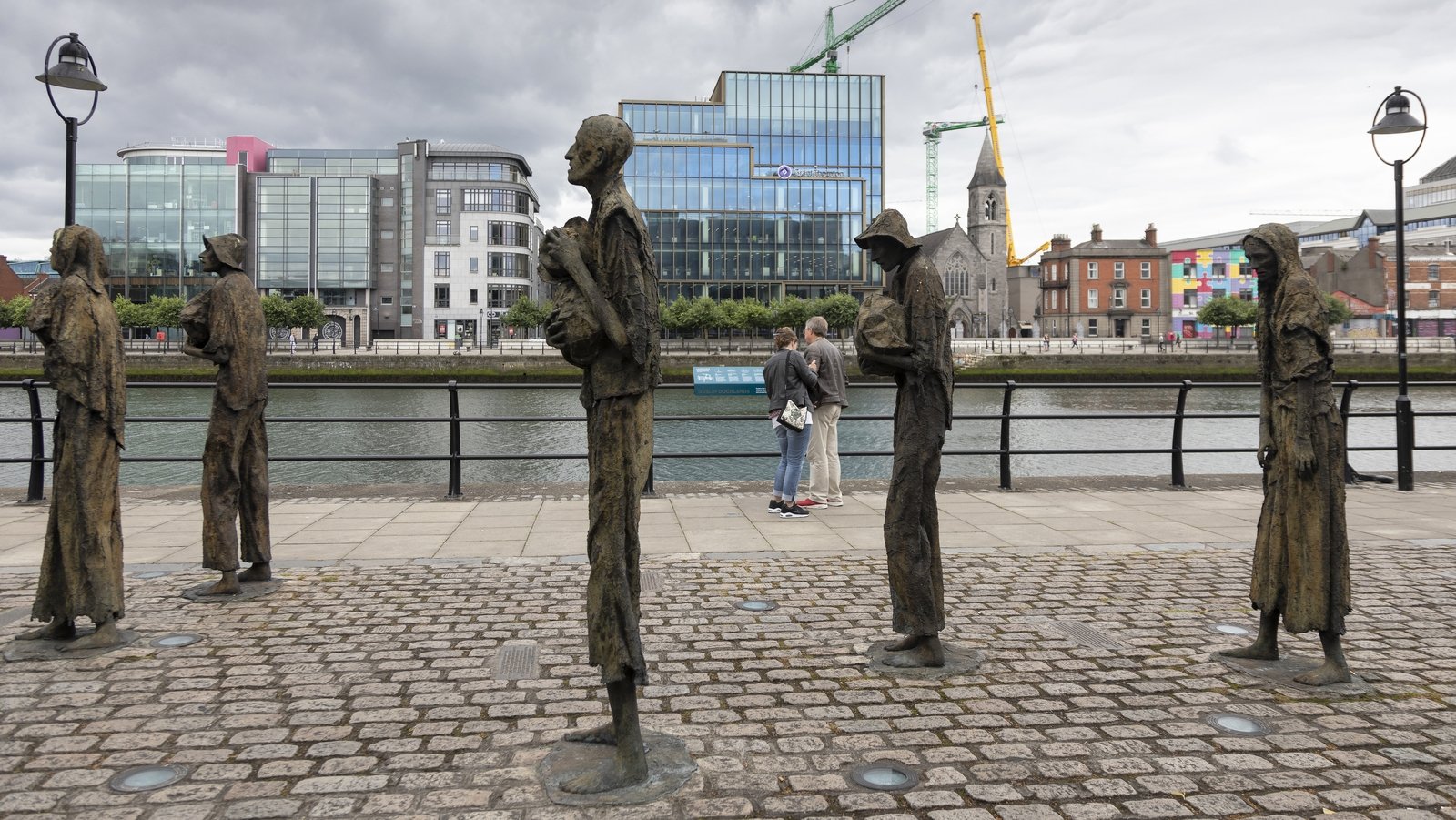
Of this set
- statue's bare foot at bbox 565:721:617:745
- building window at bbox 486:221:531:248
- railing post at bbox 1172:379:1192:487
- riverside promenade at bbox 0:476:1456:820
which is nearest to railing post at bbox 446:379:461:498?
riverside promenade at bbox 0:476:1456:820

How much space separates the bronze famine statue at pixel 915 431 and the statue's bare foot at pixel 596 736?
1557 mm

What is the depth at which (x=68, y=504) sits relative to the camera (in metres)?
4.74

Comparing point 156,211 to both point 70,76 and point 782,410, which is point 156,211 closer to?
point 70,76

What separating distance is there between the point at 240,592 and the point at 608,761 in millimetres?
3525

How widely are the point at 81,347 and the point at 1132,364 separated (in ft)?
187

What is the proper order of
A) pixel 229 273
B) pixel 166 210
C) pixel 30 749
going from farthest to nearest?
pixel 166 210
pixel 229 273
pixel 30 749

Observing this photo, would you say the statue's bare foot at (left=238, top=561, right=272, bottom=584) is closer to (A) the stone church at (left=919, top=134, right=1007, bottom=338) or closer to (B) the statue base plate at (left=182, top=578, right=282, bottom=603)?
(B) the statue base plate at (left=182, top=578, right=282, bottom=603)

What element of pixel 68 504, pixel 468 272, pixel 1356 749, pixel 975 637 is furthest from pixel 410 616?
pixel 468 272

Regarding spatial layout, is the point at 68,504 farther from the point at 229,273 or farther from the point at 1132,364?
the point at 1132,364

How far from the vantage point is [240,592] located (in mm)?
5746

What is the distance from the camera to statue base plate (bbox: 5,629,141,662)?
179 inches

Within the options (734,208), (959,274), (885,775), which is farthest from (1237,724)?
(959,274)

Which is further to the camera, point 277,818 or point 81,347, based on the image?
point 81,347

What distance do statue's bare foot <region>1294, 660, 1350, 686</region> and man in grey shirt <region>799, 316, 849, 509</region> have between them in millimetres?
5231
